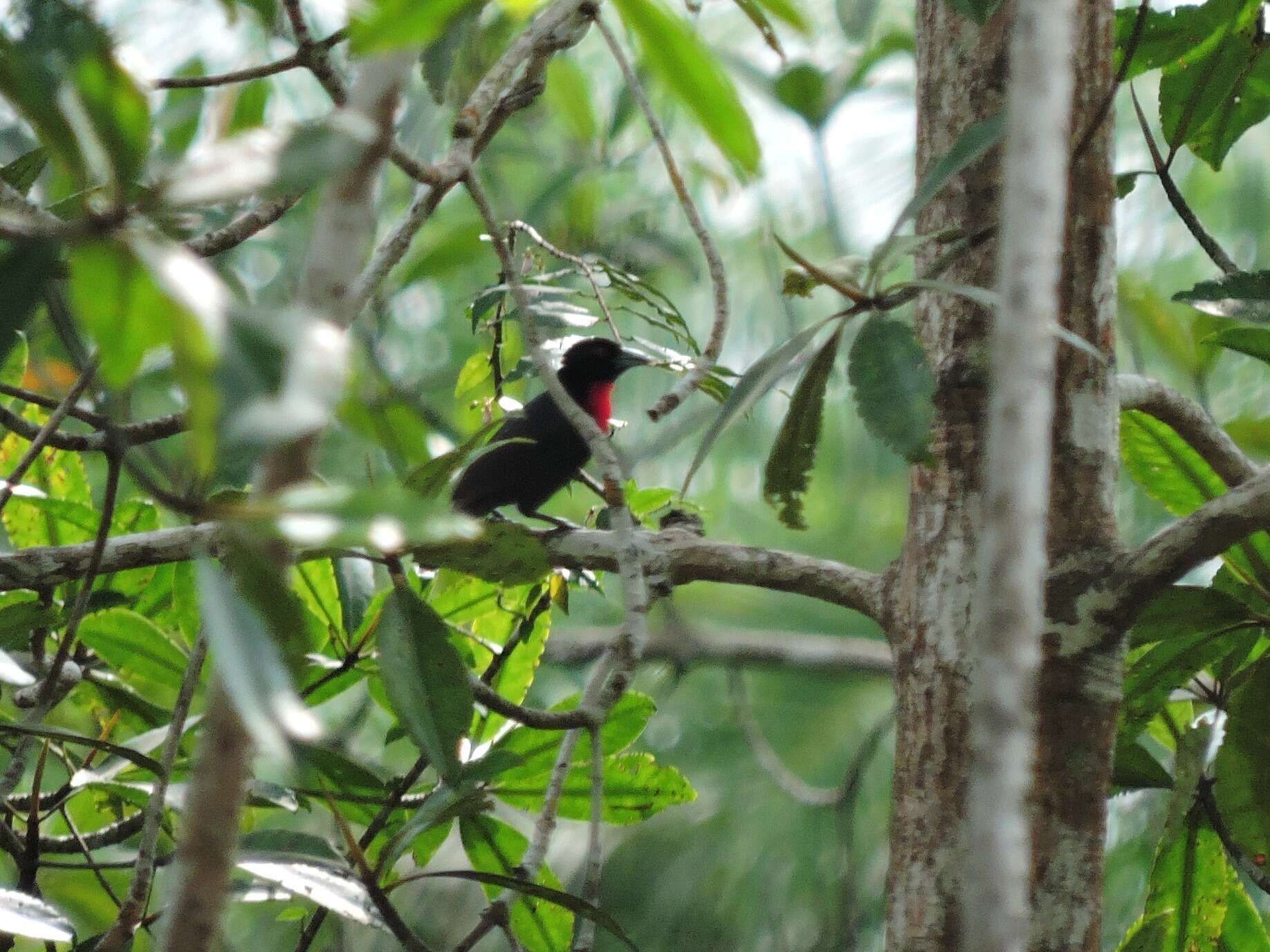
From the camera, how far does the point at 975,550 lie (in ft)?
4.74

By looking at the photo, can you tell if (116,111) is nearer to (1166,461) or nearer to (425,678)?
(425,678)

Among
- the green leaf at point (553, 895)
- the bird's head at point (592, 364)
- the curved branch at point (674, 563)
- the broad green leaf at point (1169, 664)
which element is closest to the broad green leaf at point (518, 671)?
the curved branch at point (674, 563)

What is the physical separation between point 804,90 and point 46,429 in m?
1.71

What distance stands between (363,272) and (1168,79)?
132 cm

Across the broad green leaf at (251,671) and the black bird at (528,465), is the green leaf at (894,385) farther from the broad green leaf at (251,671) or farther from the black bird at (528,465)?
the black bird at (528,465)

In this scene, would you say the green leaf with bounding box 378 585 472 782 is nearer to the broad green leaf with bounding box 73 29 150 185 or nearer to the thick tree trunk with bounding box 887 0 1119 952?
the thick tree trunk with bounding box 887 0 1119 952

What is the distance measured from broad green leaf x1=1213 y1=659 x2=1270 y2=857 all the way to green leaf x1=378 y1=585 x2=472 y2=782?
1.02 metres

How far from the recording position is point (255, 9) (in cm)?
141

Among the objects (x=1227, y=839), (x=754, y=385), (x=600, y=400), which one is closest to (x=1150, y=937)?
(x=1227, y=839)

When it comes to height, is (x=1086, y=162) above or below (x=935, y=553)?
above

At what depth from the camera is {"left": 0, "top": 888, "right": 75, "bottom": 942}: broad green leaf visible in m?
1.35

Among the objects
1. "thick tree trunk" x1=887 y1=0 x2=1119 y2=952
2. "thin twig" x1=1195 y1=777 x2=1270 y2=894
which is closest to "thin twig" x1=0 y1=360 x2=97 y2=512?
"thick tree trunk" x1=887 y1=0 x2=1119 y2=952

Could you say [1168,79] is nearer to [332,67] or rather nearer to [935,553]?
[935,553]

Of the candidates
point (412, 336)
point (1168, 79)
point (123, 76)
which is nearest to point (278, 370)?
point (123, 76)
